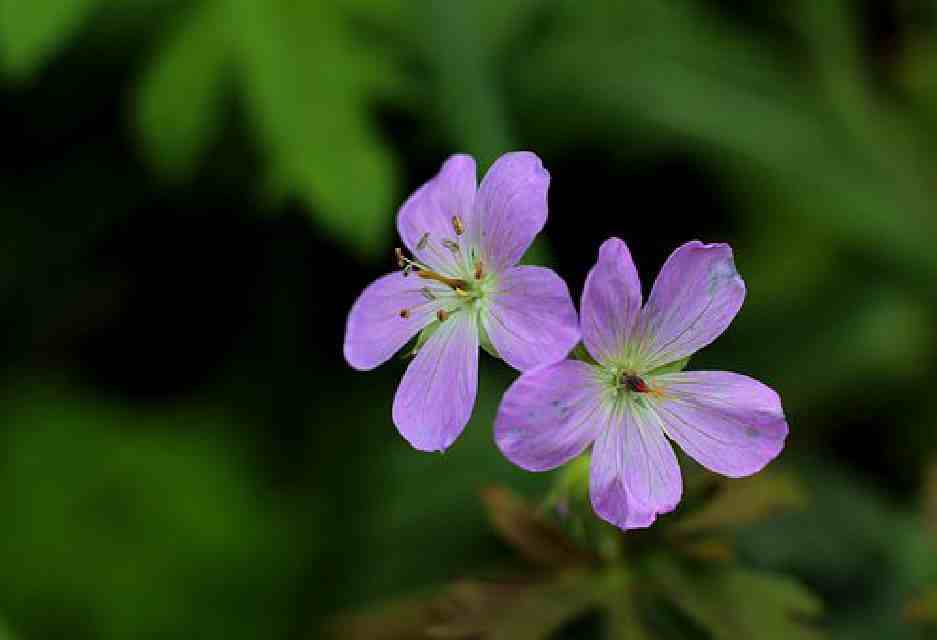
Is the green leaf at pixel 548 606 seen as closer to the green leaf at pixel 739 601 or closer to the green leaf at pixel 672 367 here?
the green leaf at pixel 739 601

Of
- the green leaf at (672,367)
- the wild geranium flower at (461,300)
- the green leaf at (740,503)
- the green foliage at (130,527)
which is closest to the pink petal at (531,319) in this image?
the wild geranium flower at (461,300)

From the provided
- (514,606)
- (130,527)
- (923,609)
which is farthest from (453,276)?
(130,527)

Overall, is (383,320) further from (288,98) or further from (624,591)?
(288,98)

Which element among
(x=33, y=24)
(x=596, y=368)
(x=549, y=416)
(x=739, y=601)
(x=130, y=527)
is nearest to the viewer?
(x=549, y=416)

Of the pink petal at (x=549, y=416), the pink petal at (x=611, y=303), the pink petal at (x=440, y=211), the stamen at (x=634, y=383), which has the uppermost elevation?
the pink petal at (x=440, y=211)

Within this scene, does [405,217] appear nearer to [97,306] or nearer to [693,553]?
[693,553]

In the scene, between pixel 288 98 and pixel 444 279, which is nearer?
pixel 444 279
